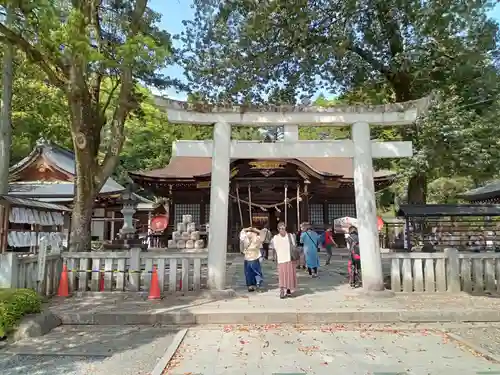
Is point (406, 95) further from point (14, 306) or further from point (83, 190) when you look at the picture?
point (14, 306)

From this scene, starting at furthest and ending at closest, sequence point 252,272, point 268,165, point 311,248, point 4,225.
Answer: point 268,165
point 311,248
point 252,272
point 4,225

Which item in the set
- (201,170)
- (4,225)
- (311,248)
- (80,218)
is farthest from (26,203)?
(201,170)

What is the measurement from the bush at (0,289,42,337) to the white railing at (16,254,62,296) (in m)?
1.31

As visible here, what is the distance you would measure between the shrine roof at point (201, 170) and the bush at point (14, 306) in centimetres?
1315

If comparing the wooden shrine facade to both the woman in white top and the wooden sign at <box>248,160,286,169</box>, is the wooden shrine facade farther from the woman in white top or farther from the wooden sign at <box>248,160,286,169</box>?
the woman in white top

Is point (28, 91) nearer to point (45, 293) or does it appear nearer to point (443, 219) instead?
point (45, 293)

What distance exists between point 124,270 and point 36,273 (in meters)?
1.75

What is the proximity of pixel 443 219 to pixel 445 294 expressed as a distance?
17.2ft

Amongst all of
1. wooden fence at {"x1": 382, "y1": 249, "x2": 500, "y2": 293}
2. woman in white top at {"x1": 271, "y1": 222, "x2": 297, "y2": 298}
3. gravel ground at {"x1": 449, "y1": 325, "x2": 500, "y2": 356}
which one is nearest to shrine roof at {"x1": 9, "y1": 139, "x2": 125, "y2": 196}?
woman in white top at {"x1": 271, "y1": 222, "x2": 297, "y2": 298}

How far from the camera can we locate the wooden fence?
865 centimetres

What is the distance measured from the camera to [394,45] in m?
11.8

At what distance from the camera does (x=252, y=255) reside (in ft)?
29.4

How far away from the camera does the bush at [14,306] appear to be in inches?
221

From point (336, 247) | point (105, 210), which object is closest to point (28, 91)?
point (105, 210)
